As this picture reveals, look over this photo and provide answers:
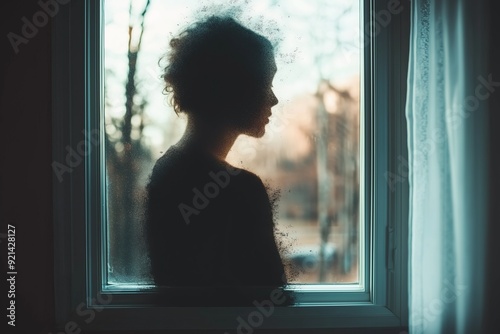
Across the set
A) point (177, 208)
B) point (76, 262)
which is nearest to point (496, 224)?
point (177, 208)

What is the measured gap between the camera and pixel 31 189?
141cm

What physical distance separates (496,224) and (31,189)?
1.43 meters

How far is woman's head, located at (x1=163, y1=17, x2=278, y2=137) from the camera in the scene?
150 centimetres

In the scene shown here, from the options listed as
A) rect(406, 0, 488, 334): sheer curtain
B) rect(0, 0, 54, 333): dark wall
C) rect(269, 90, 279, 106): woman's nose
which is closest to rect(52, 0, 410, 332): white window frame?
rect(0, 0, 54, 333): dark wall

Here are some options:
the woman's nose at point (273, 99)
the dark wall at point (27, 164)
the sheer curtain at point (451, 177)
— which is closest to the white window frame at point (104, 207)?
the dark wall at point (27, 164)

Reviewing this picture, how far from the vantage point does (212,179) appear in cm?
150

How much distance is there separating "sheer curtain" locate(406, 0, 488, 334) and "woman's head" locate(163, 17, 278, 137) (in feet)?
1.71

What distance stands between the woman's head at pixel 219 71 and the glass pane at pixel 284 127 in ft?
0.12

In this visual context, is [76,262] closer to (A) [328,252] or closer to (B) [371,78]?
(A) [328,252]

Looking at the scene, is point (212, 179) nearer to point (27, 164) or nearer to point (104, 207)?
point (104, 207)

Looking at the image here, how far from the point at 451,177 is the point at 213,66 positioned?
0.83 metres

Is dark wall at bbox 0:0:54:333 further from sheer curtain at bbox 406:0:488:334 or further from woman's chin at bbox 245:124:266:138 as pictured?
sheer curtain at bbox 406:0:488:334

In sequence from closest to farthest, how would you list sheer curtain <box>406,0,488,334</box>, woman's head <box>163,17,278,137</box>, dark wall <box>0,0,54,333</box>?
sheer curtain <box>406,0,488,334</box> < dark wall <box>0,0,54,333</box> < woman's head <box>163,17,278,137</box>

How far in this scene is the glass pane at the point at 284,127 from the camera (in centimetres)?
151
